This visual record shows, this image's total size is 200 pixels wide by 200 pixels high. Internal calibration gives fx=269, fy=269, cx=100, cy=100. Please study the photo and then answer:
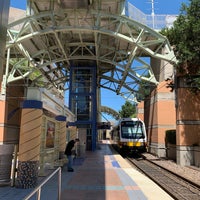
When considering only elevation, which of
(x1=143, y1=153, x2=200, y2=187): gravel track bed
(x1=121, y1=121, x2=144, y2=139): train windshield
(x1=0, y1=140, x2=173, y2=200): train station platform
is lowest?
(x1=143, y1=153, x2=200, y2=187): gravel track bed

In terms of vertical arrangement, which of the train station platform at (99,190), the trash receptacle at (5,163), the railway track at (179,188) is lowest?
the railway track at (179,188)

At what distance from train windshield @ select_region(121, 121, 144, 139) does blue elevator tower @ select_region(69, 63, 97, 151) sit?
8.11 metres

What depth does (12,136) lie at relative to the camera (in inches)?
996

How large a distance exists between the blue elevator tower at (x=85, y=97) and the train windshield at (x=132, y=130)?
319 inches

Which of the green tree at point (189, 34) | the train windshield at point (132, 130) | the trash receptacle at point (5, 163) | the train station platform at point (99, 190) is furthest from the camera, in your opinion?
the train windshield at point (132, 130)

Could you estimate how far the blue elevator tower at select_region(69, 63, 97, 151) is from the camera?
108ft

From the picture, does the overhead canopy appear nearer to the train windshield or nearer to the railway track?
the train windshield

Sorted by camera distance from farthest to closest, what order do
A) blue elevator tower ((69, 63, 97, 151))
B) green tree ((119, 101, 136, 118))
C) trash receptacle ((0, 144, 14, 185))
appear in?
1. green tree ((119, 101, 136, 118))
2. blue elevator tower ((69, 63, 97, 151))
3. trash receptacle ((0, 144, 14, 185))

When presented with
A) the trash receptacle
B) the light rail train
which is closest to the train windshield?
the light rail train

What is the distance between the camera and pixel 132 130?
24812 mm

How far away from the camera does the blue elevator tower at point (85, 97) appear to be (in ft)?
108

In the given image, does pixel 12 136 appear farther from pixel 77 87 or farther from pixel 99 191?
pixel 99 191

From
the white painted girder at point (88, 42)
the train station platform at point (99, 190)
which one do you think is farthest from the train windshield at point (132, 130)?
the train station platform at point (99, 190)

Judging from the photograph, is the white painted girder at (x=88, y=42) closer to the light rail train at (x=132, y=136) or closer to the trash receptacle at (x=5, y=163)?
the light rail train at (x=132, y=136)
